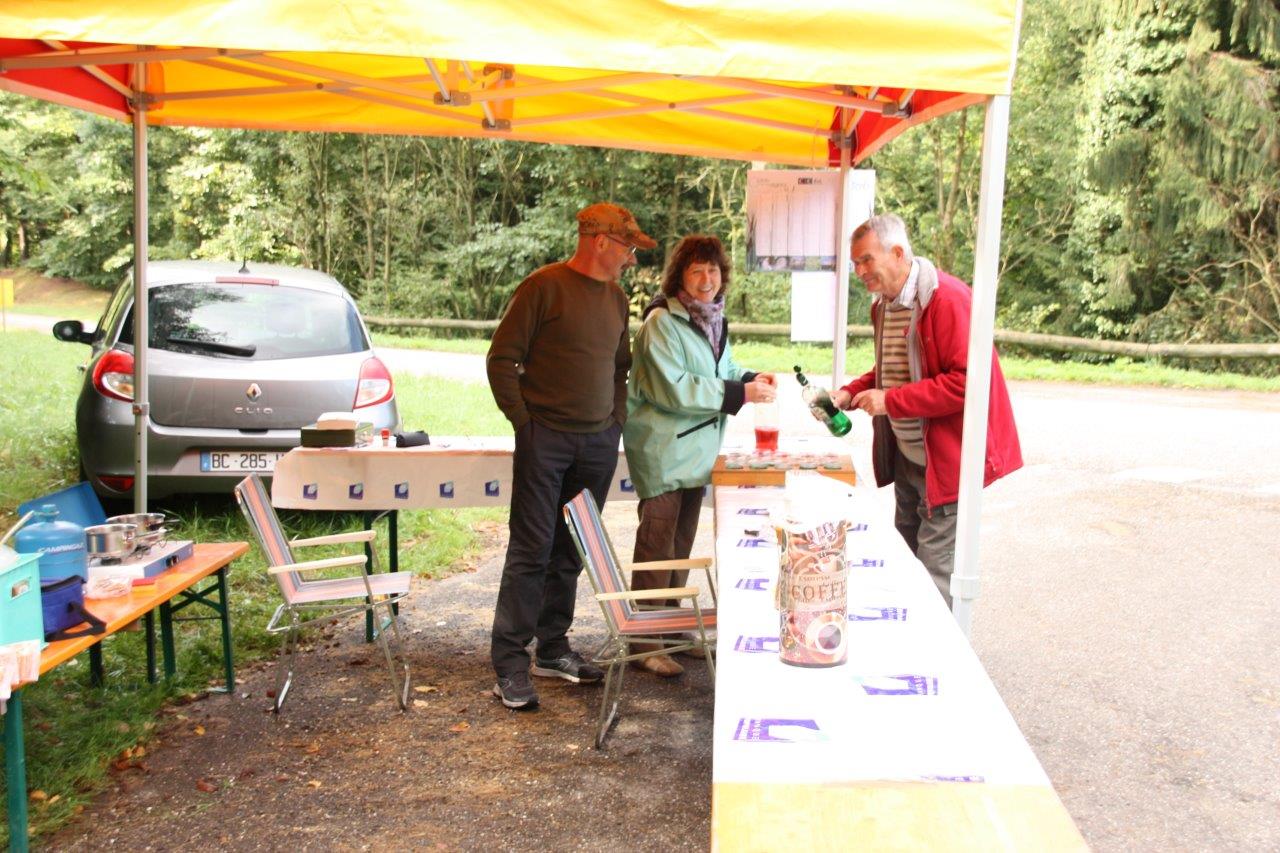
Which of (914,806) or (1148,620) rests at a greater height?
(914,806)

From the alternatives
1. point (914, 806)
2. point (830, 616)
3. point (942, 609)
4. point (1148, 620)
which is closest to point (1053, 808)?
point (914, 806)

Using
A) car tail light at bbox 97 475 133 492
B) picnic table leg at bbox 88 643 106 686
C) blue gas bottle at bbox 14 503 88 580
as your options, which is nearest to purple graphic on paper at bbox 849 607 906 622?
blue gas bottle at bbox 14 503 88 580

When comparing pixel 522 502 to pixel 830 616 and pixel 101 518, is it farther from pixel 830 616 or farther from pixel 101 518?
pixel 830 616

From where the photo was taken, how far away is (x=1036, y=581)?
643cm

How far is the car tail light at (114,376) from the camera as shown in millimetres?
6141

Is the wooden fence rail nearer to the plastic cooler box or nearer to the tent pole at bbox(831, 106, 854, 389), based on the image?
the tent pole at bbox(831, 106, 854, 389)

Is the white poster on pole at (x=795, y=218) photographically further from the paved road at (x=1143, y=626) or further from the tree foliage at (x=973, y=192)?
the tree foliage at (x=973, y=192)

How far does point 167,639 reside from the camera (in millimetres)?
4473

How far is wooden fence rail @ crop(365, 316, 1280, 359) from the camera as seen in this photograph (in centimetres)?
1695

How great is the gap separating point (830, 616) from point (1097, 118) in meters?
19.0

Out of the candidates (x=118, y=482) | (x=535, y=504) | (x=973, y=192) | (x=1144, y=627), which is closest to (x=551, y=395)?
(x=535, y=504)

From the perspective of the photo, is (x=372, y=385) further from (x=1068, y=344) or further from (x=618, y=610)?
(x=1068, y=344)

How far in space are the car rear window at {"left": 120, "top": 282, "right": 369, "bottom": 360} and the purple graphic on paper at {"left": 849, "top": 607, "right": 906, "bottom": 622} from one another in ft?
15.0

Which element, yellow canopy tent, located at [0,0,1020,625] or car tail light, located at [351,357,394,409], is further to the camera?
car tail light, located at [351,357,394,409]
